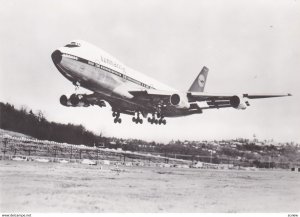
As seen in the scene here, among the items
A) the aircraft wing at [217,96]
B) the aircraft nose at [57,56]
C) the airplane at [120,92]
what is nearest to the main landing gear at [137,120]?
the airplane at [120,92]

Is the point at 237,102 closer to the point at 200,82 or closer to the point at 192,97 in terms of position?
the point at 192,97

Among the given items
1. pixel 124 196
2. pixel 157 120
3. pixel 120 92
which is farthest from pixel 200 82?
pixel 124 196

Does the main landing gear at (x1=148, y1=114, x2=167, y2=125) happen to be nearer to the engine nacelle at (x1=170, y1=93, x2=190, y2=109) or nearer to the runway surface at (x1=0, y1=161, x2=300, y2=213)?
the engine nacelle at (x1=170, y1=93, x2=190, y2=109)

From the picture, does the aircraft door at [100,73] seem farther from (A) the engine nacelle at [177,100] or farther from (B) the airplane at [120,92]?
(A) the engine nacelle at [177,100]

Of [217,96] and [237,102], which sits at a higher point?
[217,96]

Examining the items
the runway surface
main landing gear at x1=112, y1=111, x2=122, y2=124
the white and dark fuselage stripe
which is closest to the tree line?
main landing gear at x1=112, y1=111, x2=122, y2=124

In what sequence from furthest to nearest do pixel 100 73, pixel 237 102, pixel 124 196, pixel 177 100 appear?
pixel 237 102, pixel 177 100, pixel 100 73, pixel 124 196
